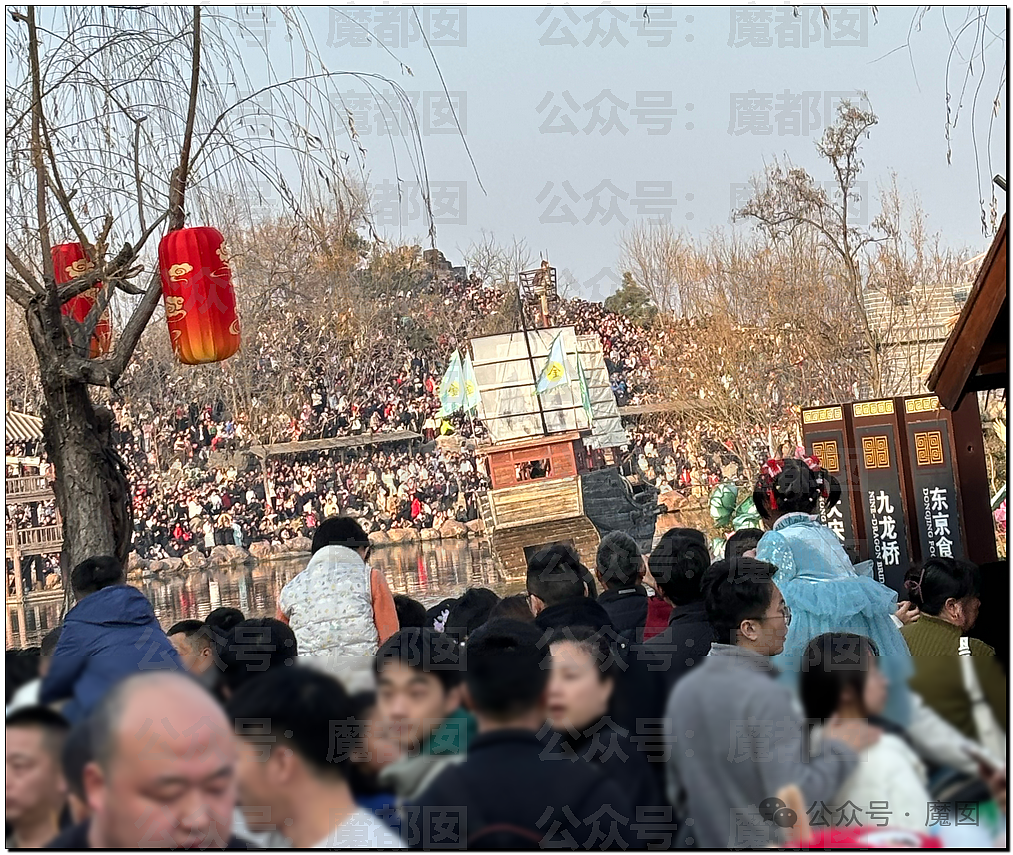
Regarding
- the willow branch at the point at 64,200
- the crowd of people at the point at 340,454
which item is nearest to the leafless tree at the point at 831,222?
the crowd of people at the point at 340,454

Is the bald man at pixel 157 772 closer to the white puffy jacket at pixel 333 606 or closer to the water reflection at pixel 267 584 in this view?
the white puffy jacket at pixel 333 606

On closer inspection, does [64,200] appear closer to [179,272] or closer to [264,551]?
[179,272]

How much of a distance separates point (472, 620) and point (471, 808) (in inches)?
77.9

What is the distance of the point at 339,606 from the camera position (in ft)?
11.7

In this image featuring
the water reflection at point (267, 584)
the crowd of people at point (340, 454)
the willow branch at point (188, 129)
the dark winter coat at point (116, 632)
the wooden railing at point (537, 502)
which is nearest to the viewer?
the dark winter coat at point (116, 632)

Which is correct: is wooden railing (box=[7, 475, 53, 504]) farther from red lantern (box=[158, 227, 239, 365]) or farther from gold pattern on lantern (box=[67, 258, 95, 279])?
gold pattern on lantern (box=[67, 258, 95, 279])

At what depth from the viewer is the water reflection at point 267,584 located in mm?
15102

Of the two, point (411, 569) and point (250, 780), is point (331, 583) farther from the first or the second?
point (411, 569)

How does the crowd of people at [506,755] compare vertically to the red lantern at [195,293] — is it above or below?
below

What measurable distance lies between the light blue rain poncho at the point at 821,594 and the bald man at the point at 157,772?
1880mm

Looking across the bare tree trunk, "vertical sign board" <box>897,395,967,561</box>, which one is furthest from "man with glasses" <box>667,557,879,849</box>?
"vertical sign board" <box>897,395,967,561</box>

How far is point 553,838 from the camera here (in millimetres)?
1687

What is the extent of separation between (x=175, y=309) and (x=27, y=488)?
10982 mm

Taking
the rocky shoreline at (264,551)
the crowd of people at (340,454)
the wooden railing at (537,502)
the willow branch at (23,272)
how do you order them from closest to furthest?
the willow branch at (23,272) → the wooden railing at (537,502) → the rocky shoreline at (264,551) → the crowd of people at (340,454)
